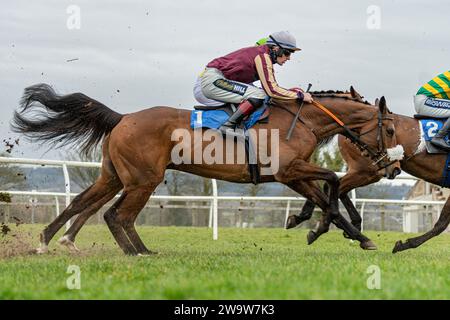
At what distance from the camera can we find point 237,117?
8180 millimetres

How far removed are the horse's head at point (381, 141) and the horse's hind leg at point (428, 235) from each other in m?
0.72

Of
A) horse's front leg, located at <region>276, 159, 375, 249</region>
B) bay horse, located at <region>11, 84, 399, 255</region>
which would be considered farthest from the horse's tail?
horse's front leg, located at <region>276, 159, 375, 249</region>

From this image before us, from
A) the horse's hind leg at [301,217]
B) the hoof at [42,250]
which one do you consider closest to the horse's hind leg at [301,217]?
the horse's hind leg at [301,217]

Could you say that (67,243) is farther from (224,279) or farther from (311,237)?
(224,279)

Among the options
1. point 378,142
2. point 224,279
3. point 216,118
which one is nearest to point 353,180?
point 378,142

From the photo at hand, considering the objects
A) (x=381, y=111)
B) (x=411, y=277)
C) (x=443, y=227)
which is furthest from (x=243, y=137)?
(x=411, y=277)

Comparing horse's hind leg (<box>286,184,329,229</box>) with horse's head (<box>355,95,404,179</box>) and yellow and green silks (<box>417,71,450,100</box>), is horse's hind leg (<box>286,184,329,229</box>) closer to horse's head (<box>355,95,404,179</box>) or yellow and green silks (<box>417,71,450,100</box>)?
horse's head (<box>355,95,404,179</box>)

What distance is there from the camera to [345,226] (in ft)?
27.8

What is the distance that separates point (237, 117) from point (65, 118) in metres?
2.15

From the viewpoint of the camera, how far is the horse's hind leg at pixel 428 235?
8367 mm

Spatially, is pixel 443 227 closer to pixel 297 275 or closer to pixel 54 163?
pixel 297 275

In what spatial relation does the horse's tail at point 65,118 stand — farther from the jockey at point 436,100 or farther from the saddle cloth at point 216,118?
the jockey at point 436,100

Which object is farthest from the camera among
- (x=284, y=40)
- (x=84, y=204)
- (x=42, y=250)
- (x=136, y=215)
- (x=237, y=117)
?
(x=84, y=204)

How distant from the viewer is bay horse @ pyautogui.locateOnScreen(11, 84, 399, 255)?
8203 millimetres
